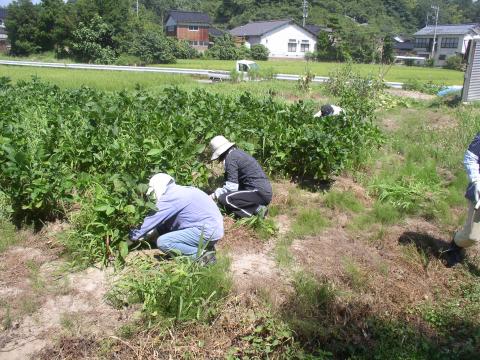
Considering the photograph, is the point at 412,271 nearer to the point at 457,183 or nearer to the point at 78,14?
the point at 457,183

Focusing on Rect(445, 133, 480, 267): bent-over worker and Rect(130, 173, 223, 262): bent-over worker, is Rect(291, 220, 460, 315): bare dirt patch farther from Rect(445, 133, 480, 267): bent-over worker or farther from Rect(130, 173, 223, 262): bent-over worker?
Rect(130, 173, 223, 262): bent-over worker

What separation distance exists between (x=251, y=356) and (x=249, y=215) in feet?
6.99

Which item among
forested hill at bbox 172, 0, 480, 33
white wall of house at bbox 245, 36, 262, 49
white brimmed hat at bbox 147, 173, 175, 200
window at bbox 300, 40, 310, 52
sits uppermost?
forested hill at bbox 172, 0, 480, 33

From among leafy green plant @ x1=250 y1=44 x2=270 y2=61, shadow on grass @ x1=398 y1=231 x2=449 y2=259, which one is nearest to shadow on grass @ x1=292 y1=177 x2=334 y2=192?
shadow on grass @ x1=398 y1=231 x2=449 y2=259

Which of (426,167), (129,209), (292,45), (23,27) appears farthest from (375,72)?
(292,45)

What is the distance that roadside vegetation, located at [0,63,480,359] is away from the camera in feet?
12.2

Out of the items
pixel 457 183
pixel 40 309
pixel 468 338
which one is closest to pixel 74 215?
pixel 40 309

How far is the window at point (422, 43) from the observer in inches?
2151

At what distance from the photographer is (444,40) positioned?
50.9 meters

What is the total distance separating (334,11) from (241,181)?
72.0 metres

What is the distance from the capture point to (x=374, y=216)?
5.93m

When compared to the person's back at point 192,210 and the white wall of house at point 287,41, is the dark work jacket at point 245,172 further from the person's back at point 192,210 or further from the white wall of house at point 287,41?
the white wall of house at point 287,41

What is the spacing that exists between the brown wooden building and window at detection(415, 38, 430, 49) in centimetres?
2568

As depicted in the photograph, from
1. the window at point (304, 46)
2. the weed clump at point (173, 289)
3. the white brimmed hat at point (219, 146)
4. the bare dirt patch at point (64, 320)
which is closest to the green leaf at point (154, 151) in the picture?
the white brimmed hat at point (219, 146)
